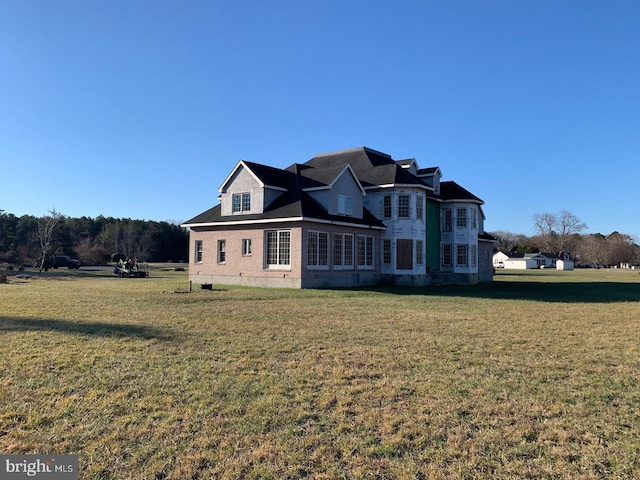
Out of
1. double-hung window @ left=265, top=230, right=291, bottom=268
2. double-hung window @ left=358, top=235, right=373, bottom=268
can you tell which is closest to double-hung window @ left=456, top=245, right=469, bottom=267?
double-hung window @ left=358, top=235, right=373, bottom=268

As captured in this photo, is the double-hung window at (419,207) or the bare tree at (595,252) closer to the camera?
the double-hung window at (419,207)

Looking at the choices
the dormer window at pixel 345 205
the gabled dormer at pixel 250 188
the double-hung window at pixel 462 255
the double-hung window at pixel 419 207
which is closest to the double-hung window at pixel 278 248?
the gabled dormer at pixel 250 188

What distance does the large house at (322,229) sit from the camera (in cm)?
2611

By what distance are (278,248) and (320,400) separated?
20764mm

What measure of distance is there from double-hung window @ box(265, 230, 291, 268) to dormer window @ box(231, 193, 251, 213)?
109 inches

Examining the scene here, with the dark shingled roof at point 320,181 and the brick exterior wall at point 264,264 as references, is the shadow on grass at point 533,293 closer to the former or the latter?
the brick exterior wall at point 264,264

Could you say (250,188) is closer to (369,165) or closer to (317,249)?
(317,249)

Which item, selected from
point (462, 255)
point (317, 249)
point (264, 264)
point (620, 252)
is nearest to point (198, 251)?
point (264, 264)

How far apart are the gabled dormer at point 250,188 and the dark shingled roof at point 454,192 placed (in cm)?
1404

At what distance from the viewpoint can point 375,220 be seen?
100 feet

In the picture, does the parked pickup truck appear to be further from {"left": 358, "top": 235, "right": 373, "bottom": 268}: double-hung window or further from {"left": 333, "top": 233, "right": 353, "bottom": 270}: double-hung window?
{"left": 358, "top": 235, "right": 373, "bottom": 268}: double-hung window

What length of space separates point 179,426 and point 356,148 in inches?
1262

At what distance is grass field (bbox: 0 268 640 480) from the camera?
14.0 ft

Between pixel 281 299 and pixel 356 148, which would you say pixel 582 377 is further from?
pixel 356 148
